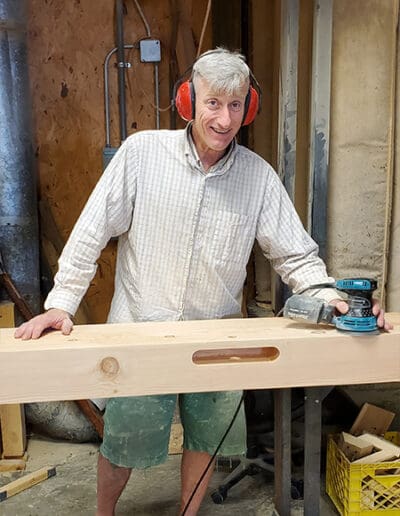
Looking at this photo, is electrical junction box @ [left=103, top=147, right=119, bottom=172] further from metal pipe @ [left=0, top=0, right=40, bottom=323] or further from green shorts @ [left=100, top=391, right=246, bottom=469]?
green shorts @ [left=100, top=391, right=246, bottom=469]

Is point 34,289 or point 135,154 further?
point 34,289

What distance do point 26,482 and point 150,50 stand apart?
6.30 ft

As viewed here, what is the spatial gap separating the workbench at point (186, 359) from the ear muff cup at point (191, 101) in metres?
0.58

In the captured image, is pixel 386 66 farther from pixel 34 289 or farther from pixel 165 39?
pixel 34 289

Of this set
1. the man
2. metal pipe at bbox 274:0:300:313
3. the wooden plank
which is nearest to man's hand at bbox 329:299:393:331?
the wooden plank

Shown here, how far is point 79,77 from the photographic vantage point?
109 inches

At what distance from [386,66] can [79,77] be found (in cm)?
141

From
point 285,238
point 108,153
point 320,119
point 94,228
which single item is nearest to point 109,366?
point 94,228

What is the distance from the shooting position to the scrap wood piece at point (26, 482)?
230cm

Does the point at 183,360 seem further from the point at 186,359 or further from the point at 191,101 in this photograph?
the point at 191,101

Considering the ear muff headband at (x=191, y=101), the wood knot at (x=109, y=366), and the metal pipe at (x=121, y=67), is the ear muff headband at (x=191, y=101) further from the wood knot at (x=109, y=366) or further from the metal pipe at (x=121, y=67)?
the metal pipe at (x=121, y=67)

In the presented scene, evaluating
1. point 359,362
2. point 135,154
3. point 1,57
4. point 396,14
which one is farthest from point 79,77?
point 359,362

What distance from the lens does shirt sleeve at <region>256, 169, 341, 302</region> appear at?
5.76 ft

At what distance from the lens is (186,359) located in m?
1.34
